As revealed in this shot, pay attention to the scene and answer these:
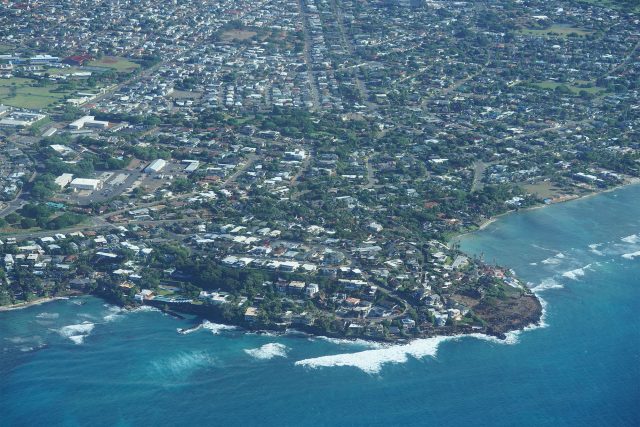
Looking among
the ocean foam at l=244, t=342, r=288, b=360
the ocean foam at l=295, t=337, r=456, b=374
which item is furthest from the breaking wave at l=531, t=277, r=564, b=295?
the ocean foam at l=244, t=342, r=288, b=360

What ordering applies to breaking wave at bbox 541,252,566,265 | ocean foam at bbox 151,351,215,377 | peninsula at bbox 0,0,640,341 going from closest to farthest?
ocean foam at bbox 151,351,215,377 < peninsula at bbox 0,0,640,341 < breaking wave at bbox 541,252,566,265

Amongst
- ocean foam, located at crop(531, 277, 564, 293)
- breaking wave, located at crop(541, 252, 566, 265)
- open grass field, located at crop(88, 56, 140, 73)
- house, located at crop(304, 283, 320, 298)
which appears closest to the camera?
house, located at crop(304, 283, 320, 298)

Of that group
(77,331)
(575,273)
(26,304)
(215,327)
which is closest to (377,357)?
(215,327)

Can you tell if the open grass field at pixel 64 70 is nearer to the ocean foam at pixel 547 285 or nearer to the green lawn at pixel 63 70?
the green lawn at pixel 63 70

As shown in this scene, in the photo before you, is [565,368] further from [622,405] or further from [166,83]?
[166,83]

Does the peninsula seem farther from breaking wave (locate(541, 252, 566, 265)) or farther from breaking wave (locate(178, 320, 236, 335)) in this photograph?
breaking wave (locate(541, 252, 566, 265))

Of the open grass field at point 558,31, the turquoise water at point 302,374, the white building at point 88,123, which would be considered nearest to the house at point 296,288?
the turquoise water at point 302,374

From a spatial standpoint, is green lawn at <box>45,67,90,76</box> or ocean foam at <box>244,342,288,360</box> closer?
ocean foam at <box>244,342,288,360</box>
